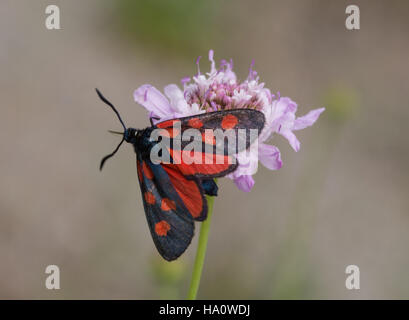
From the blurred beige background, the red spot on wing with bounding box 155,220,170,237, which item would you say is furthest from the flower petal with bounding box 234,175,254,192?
the blurred beige background

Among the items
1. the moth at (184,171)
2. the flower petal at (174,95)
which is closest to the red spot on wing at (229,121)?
the moth at (184,171)

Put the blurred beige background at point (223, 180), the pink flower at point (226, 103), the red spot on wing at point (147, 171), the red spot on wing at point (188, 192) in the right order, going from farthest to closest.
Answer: the blurred beige background at point (223, 180) → the pink flower at point (226, 103) → the red spot on wing at point (147, 171) → the red spot on wing at point (188, 192)

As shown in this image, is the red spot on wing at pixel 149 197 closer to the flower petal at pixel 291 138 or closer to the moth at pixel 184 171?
the moth at pixel 184 171

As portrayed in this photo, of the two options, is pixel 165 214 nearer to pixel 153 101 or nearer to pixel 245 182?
pixel 245 182

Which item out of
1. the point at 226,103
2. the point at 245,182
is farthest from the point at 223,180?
the point at 245,182

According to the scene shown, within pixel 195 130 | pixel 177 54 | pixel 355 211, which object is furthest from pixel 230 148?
pixel 177 54
